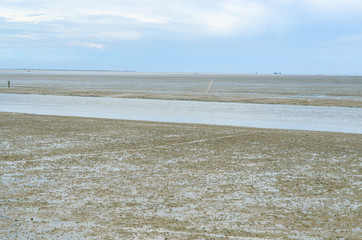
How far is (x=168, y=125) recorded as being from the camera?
24203 mm

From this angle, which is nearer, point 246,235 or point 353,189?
point 246,235

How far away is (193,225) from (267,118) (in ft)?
76.2

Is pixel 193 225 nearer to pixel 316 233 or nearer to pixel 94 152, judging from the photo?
pixel 316 233

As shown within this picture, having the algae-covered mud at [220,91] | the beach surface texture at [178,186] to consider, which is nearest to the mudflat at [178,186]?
the beach surface texture at [178,186]

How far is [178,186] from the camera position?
34.6 feet

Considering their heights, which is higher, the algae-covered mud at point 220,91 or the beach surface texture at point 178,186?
the algae-covered mud at point 220,91

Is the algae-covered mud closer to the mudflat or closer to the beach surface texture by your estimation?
the beach surface texture

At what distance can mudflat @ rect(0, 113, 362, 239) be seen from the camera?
7488mm

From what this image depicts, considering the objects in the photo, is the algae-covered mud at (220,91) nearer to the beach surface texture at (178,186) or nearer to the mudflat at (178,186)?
the beach surface texture at (178,186)

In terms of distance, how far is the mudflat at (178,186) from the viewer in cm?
749

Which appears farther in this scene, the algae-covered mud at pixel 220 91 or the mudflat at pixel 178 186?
the algae-covered mud at pixel 220 91

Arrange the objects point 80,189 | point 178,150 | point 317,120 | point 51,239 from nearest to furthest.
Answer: point 51,239 → point 80,189 → point 178,150 → point 317,120

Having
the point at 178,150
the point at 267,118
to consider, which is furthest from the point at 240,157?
the point at 267,118

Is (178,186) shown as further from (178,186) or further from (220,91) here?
(220,91)
